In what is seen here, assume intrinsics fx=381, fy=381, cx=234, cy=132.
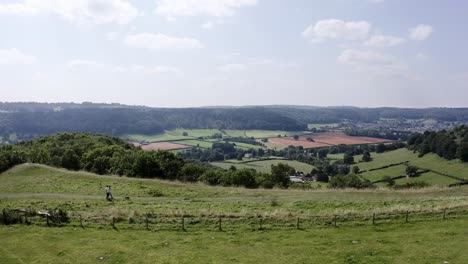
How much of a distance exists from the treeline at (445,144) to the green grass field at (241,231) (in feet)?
288

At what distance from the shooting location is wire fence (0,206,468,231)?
1334 inches

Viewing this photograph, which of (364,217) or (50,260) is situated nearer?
(50,260)

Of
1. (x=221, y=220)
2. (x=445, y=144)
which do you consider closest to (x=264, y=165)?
(x=445, y=144)

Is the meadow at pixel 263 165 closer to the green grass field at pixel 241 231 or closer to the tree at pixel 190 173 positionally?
the tree at pixel 190 173

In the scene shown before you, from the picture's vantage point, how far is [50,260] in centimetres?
2692

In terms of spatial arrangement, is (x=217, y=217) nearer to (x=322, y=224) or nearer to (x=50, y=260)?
(x=322, y=224)

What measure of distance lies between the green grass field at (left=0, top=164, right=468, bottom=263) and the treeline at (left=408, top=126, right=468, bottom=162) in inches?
3458

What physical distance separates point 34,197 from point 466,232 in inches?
1852

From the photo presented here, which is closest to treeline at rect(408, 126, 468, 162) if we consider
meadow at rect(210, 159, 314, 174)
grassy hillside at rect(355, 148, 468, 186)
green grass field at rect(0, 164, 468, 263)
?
grassy hillside at rect(355, 148, 468, 186)

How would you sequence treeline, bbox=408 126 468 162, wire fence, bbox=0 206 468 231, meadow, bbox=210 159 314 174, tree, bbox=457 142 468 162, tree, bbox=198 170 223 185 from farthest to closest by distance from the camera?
meadow, bbox=210 159 314 174 < treeline, bbox=408 126 468 162 < tree, bbox=457 142 468 162 < tree, bbox=198 170 223 185 < wire fence, bbox=0 206 468 231

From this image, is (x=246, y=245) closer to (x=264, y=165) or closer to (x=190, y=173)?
(x=190, y=173)

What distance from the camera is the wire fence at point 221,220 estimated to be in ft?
111

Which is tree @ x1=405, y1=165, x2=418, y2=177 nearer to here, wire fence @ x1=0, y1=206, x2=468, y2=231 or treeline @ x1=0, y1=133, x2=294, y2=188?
treeline @ x1=0, y1=133, x2=294, y2=188

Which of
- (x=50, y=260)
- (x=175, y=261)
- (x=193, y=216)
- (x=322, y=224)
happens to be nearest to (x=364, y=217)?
(x=322, y=224)
